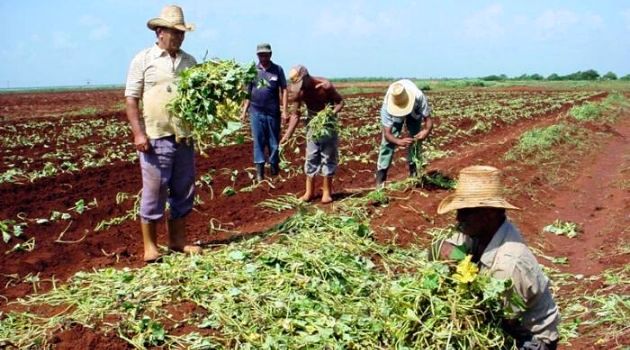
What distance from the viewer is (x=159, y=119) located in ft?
17.1

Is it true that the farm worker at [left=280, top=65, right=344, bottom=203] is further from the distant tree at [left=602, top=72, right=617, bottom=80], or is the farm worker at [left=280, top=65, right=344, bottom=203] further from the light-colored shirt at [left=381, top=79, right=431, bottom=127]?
the distant tree at [left=602, top=72, right=617, bottom=80]

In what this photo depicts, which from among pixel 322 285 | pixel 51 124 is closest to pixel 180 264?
pixel 322 285

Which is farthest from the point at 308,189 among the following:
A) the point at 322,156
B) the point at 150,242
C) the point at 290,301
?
the point at 290,301

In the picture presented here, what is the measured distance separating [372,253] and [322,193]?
3.15 m

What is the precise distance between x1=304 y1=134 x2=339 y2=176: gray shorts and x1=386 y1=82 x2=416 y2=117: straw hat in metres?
0.82

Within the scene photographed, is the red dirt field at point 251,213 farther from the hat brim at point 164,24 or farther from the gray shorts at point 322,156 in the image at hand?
the hat brim at point 164,24

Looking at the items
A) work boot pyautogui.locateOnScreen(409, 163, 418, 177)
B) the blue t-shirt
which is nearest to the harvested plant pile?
work boot pyautogui.locateOnScreen(409, 163, 418, 177)

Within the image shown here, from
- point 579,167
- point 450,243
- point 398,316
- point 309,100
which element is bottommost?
point 579,167

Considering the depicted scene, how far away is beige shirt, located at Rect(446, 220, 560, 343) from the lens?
298cm

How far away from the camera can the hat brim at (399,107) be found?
776 centimetres

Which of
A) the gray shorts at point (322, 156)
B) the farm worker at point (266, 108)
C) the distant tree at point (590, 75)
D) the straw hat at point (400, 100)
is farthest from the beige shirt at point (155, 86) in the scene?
the distant tree at point (590, 75)

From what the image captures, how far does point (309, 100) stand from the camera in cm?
771

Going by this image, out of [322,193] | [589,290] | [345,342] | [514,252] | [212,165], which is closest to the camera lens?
[514,252]

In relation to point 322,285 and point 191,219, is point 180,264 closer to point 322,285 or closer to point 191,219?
point 322,285
